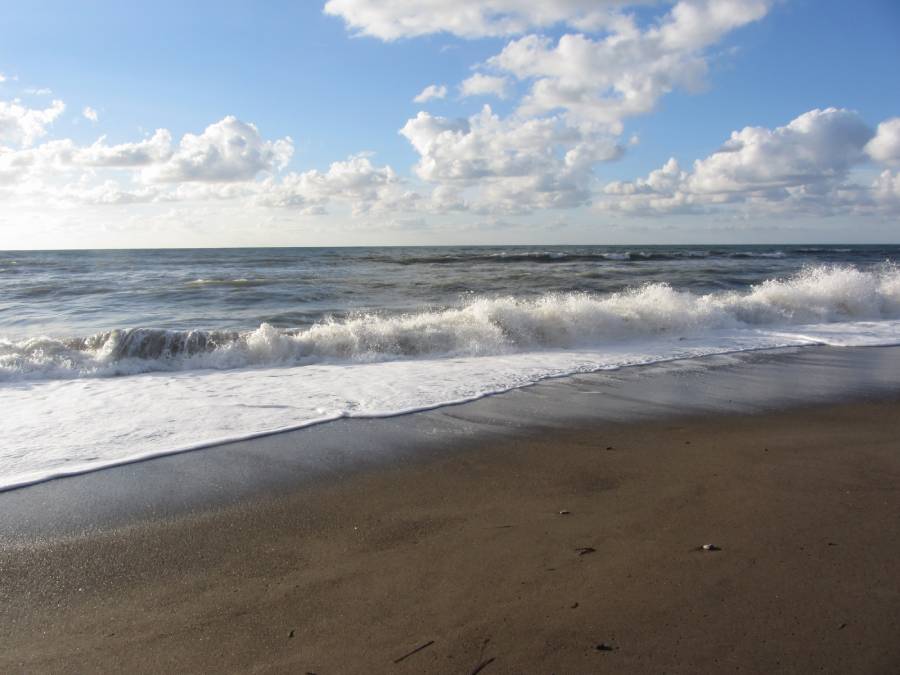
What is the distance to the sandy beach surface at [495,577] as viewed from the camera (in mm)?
2430

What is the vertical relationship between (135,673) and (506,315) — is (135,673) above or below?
below

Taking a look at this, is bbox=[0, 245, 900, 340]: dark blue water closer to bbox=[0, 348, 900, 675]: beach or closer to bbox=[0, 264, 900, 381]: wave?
bbox=[0, 264, 900, 381]: wave

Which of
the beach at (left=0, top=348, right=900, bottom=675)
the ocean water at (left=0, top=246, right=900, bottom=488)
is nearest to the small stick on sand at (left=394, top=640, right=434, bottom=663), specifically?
the beach at (left=0, top=348, right=900, bottom=675)

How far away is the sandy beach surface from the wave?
5589mm

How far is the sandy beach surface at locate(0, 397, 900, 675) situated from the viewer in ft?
7.97

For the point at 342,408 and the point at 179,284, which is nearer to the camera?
the point at 342,408

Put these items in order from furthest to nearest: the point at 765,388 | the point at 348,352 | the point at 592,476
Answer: the point at 348,352 < the point at 765,388 < the point at 592,476

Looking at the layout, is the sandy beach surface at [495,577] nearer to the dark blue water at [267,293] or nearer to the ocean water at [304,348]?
the ocean water at [304,348]

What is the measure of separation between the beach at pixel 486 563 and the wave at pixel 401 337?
4.72 meters

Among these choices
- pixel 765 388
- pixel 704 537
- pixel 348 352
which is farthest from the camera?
pixel 348 352

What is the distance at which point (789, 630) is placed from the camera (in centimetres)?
252

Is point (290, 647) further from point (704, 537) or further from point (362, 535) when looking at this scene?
point (704, 537)

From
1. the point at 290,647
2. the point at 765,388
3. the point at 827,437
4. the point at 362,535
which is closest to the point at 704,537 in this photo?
the point at 362,535

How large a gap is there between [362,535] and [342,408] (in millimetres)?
3011
